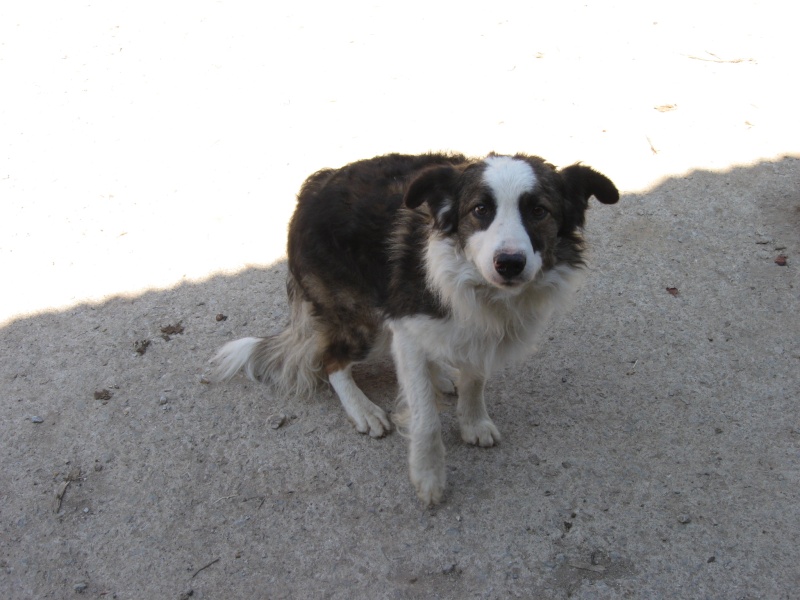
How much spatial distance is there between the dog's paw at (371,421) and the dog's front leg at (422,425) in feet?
1.07

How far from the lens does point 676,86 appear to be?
19.0 ft

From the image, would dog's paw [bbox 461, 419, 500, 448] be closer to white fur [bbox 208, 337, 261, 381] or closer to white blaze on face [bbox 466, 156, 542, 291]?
white blaze on face [bbox 466, 156, 542, 291]

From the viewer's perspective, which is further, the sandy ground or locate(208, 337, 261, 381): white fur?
locate(208, 337, 261, 381): white fur

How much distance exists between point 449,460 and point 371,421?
0.41 meters

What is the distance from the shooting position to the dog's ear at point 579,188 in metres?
2.90

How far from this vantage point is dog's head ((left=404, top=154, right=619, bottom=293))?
2621 mm

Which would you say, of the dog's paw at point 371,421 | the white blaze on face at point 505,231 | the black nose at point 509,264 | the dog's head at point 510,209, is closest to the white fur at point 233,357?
the dog's paw at point 371,421

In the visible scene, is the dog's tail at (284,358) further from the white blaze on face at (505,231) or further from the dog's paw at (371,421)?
the white blaze on face at (505,231)

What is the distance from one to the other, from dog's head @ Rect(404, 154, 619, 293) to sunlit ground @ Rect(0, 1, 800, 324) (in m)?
1.99

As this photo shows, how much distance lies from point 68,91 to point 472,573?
16.3 feet

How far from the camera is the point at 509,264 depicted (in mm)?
2580

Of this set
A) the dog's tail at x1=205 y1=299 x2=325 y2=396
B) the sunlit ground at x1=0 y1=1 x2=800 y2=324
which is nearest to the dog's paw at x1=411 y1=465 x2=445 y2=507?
the dog's tail at x1=205 y1=299 x2=325 y2=396

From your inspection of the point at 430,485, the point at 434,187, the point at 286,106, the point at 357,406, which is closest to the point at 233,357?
the point at 357,406

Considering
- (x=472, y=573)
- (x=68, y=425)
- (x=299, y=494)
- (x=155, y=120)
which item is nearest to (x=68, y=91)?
(x=155, y=120)
